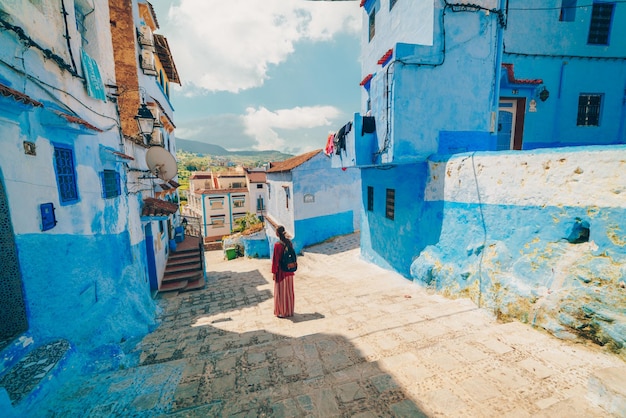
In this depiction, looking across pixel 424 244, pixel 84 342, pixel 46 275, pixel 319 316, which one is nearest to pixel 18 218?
pixel 46 275

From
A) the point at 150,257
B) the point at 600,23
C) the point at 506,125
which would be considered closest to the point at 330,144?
the point at 506,125

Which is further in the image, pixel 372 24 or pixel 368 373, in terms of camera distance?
pixel 372 24

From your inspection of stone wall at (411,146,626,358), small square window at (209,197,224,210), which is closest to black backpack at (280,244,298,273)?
stone wall at (411,146,626,358)

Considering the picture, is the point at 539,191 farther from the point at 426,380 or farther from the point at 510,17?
the point at 510,17

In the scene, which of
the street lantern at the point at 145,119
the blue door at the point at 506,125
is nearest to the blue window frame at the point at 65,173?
the street lantern at the point at 145,119

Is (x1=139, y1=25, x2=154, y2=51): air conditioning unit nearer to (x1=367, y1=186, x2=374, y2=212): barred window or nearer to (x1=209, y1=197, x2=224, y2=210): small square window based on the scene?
(x1=367, y1=186, x2=374, y2=212): barred window

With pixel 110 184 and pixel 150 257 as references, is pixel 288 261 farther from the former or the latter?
pixel 150 257

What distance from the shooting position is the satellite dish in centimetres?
882

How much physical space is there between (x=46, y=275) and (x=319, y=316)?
460 centimetres

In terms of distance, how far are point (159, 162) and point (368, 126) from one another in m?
6.99

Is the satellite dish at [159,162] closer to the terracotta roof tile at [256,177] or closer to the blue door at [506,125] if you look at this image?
the blue door at [506,125]

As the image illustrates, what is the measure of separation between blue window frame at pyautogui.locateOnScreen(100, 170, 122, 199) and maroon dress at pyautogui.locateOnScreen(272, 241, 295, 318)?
3.95 meters

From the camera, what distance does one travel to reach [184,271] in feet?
37.6

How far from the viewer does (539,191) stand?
429cm
